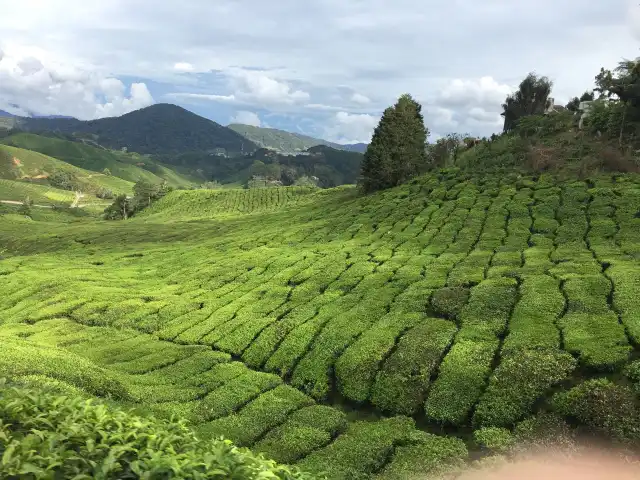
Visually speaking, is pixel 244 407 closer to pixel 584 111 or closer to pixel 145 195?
pixel 584 111

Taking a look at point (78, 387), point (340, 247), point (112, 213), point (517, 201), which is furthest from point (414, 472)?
point (112, 213)

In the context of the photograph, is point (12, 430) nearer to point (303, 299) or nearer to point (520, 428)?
point (520, 428)

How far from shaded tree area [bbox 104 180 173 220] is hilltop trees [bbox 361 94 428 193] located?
98.2 metres

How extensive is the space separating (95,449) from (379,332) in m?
15.3

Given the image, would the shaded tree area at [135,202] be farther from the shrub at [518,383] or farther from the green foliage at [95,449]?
the green foliage at [95,449]

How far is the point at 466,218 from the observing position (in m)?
39.6

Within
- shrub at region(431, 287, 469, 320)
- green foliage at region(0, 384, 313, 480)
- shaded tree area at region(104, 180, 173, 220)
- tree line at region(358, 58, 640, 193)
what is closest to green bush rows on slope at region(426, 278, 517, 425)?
shrub at region(431, 287, 469, 320)

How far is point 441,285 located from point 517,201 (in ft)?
66.9

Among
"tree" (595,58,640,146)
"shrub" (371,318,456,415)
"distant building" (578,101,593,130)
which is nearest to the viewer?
"shrub" (371,318,456,415)

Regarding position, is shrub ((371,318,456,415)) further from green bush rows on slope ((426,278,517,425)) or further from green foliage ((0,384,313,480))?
green foliage ((0,384,313,480))

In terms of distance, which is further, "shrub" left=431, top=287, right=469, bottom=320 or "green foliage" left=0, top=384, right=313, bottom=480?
"shrub" left=431, top=287, right=469, bottom=320

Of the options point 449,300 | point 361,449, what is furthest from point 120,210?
point 361,449

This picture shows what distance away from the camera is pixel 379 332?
20266mm

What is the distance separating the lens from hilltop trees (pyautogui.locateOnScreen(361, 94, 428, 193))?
65562mm
